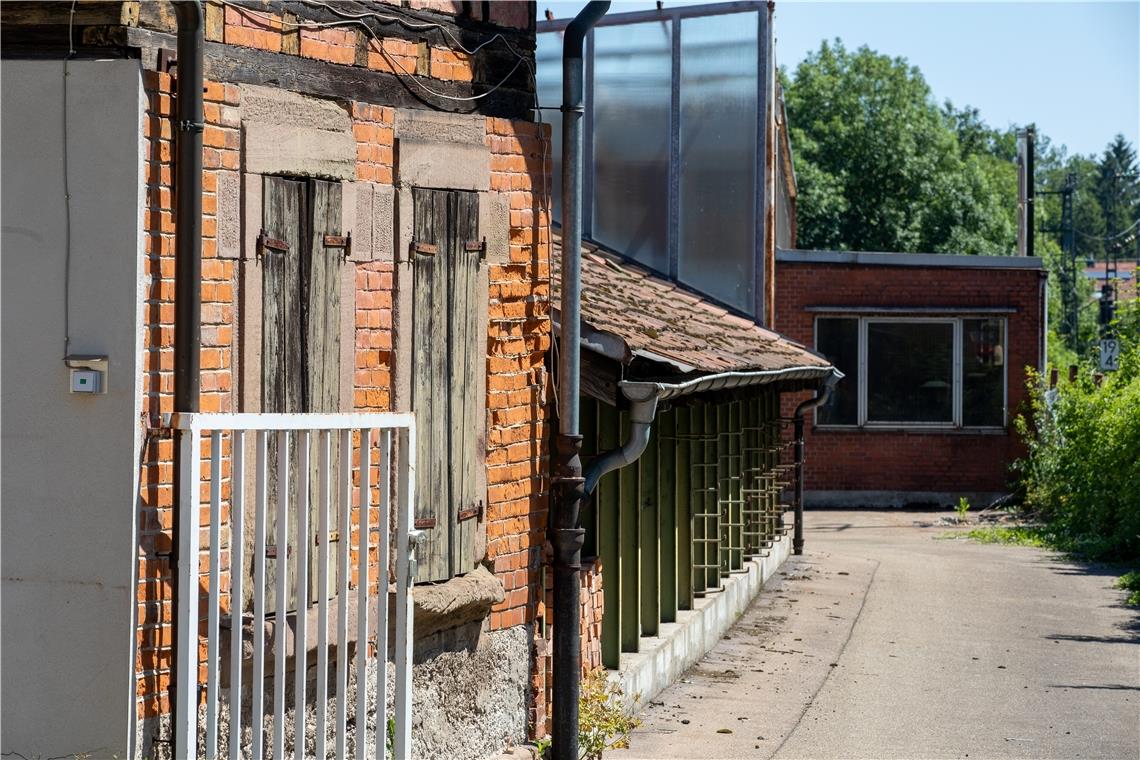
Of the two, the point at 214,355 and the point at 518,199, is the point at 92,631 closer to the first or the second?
the point at 214,355

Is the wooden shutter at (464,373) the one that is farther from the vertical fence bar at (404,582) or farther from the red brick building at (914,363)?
the red brick building at (914,363)

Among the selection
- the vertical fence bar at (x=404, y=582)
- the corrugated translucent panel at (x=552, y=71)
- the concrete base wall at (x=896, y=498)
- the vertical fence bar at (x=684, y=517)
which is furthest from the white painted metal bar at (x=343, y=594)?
the concrete base wall at (x=896, y=498)

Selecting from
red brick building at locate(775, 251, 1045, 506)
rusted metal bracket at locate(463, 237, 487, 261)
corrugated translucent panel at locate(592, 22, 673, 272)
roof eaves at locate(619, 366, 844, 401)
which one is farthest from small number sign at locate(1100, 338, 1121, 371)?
rusted metal bracket at locate(463, 237, 487, 261)

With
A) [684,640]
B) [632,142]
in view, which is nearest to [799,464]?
[632,142]

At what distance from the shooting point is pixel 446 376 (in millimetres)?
6680

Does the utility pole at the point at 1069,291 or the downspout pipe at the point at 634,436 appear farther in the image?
the utility pole at the point at 1069,291

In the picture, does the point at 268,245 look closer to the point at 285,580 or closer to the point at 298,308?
the point at 298,308

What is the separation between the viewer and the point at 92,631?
4977 mm

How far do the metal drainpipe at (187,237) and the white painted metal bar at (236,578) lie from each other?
21 centimetres

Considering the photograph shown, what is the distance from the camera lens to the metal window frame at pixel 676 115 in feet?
48.9

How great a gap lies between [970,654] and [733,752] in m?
4.08

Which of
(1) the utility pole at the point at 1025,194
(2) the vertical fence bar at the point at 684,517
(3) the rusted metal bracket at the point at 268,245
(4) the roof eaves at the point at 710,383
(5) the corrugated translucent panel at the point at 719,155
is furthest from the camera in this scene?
(1) the utility pole at the point at 1025,194

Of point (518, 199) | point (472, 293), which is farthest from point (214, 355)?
point (518, 199)

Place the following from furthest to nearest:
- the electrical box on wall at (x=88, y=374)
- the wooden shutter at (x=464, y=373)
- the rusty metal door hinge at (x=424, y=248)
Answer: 1. the wooden shutter at (x=464, y=373)
2. the rusty metal door hinge at (x=424, y=248)
3. the electrical box on wall at (x=88, y=374)
